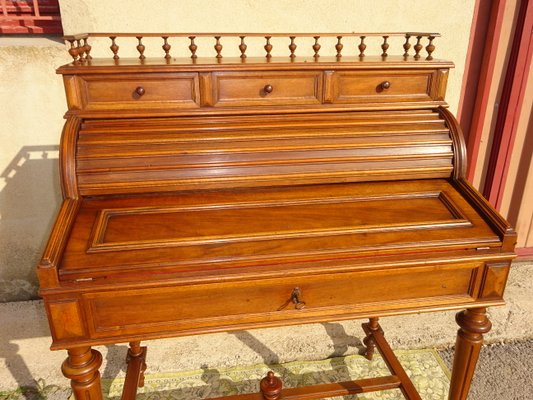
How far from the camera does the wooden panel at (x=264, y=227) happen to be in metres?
1.62

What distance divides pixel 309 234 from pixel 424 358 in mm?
1813

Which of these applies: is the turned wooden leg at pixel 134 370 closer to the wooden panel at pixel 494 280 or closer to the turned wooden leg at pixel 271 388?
the turned wooden leg at pixel 271 388

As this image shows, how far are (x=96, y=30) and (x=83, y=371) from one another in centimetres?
216

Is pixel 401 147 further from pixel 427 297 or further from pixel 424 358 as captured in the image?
pixel 424 358

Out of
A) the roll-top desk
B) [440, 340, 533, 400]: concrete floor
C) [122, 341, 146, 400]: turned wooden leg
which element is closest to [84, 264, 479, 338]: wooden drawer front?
the roll-top desk

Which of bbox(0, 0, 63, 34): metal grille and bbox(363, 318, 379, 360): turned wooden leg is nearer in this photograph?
bbox(363, 318, 379, 360): turned wooden leg

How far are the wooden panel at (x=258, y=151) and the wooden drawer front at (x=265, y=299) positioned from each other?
0.54m

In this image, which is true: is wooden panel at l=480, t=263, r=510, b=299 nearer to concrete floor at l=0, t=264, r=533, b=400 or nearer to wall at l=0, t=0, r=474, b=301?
concrete floor at l=0, t=264, r=533, b=400

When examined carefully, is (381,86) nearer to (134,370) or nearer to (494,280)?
(494,280)

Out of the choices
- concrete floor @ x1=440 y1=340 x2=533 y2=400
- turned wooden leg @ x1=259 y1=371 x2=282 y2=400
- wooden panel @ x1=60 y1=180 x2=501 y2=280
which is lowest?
concrete floor @ x1=440 y1=340 x2=533 y2=400

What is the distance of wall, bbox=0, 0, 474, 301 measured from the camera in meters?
2.89

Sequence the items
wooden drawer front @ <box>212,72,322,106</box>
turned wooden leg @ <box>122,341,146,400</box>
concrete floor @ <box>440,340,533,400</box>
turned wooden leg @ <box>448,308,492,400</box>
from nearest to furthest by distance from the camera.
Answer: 1. turned wooden leg @ <box>448,308,492,400</box>
2. wooden drawer front @ <box>212,72,322,106</box>
3. turned wooden leg @ <box>122,341,146,400</box>
4. concrete floor @ <box>440,340,533,400</box>

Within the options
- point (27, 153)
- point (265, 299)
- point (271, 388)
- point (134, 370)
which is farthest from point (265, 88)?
point (27, 153)

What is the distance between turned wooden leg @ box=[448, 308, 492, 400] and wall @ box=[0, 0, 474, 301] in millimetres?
1940
